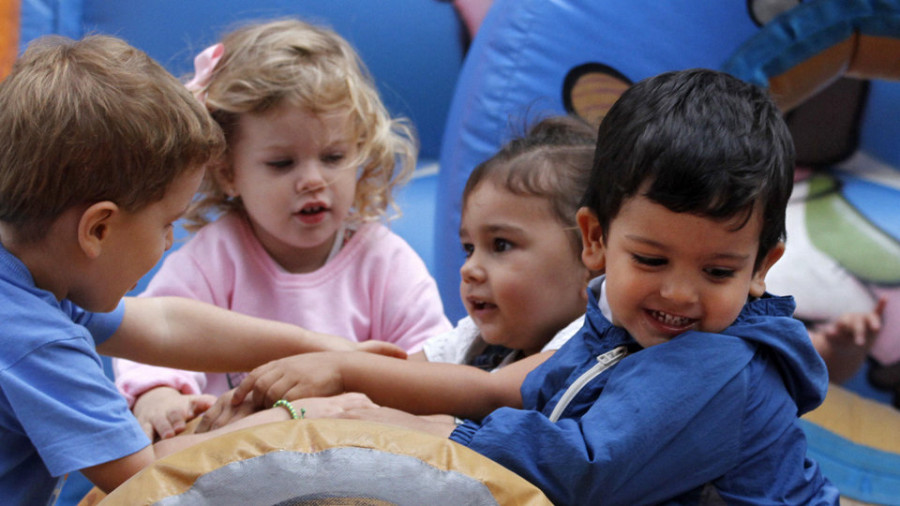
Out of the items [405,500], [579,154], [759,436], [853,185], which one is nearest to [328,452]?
[405,500]

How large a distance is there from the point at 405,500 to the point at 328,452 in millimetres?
80

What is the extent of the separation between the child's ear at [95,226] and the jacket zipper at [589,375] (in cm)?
49

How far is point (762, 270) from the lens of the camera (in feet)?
→ 3.14

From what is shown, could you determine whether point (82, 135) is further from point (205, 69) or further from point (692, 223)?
point (205, 69)

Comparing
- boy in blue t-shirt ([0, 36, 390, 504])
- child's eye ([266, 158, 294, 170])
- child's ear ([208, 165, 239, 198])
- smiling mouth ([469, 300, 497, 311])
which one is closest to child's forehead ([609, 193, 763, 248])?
smiling mouth ([469, 300, 497, 311])

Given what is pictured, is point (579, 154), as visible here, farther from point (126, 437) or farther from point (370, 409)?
point (126, 437)

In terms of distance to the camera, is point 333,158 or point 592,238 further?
point 333,158

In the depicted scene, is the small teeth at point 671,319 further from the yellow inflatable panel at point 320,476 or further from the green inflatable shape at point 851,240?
the green inflatable shape at point 851,240

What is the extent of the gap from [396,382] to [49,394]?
0.42 m

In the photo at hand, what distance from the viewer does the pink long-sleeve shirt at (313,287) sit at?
1621 millimetres

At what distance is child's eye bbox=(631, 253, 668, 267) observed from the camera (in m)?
0.92

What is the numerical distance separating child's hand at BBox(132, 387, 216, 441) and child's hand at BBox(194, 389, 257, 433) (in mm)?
97

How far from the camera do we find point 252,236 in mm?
1685

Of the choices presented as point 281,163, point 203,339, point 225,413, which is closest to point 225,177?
point 281,163
